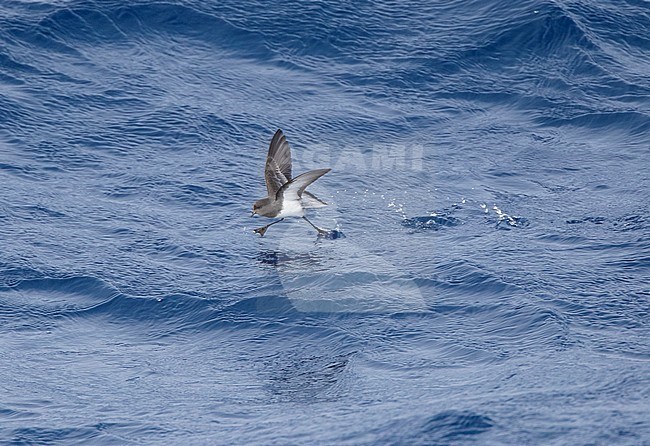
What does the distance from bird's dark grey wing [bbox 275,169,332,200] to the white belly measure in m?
0.11

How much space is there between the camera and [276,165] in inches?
516

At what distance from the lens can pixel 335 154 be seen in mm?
15703

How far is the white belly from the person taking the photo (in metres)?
13.0

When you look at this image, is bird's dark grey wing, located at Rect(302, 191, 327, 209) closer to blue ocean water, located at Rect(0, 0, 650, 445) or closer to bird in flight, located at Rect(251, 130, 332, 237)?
bird in flight, located at Rect(251, 130, 332, 237)

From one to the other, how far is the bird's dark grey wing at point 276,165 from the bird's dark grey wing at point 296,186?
0.31 m

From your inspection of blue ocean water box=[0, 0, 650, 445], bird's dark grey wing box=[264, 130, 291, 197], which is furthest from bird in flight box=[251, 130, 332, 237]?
blue ocean water box=[0, 0, 650, 445]

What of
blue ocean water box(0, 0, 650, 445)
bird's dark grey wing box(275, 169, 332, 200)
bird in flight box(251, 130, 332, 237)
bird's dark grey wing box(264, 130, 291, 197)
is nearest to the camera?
blue ocean water box(0, 0, 650, 445)

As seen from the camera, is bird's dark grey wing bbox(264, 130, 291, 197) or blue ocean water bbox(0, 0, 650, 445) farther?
bird's dark grey wing bbox(264, 130, 291, 197)

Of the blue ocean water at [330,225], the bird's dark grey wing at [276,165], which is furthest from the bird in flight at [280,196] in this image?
the blue ocean water at [330,225]

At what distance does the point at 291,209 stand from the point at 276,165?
561 millimetres

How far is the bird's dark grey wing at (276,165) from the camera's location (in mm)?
13062

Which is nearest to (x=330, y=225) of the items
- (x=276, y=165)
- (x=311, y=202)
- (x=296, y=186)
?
(x=311, y=202)

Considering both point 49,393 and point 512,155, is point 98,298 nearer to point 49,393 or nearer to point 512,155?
point 49,393

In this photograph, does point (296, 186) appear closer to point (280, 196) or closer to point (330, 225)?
point (280, 196)
